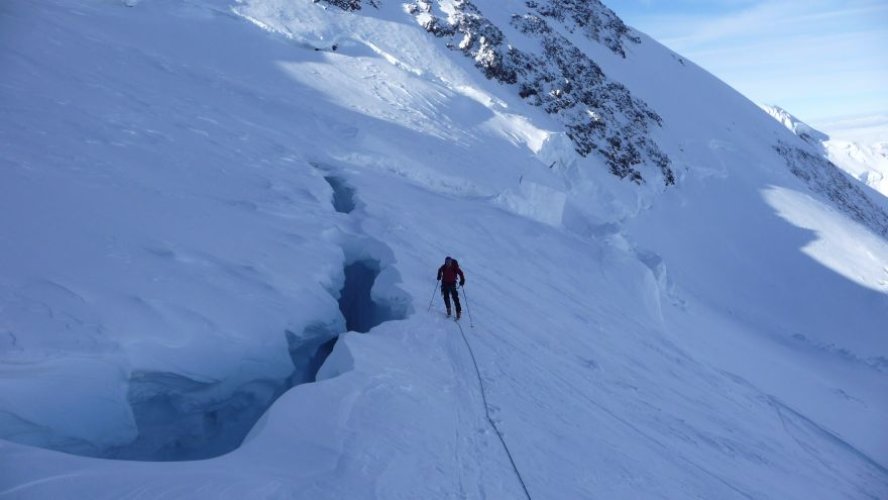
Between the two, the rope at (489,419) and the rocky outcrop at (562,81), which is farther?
the rocky outcrop at (562,81)

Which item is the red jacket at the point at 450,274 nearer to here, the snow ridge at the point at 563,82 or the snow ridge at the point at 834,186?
the snow ridge at the point at 563,82

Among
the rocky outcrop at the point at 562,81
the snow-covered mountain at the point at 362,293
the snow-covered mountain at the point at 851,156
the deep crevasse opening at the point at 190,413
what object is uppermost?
the snow-covered mountain at the point at 851,156

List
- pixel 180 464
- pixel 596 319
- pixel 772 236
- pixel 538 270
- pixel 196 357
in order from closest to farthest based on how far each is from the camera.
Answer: pixel 180 464 < pixel 196 357 < pixel 596 319 < pixel 538 270 < pixel 772 236

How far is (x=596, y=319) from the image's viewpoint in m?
13.3

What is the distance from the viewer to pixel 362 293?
11.2 meters

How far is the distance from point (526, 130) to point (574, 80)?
34.9 feet

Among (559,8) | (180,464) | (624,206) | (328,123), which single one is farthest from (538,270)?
(559,8)

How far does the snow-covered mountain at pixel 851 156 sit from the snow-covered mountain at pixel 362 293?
221 feet

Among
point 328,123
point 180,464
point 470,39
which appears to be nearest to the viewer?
point 180,464

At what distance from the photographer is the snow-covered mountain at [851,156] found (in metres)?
85.2

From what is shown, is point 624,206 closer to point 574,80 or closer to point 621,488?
point 574,80

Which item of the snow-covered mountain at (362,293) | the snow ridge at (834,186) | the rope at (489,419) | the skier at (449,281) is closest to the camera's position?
the snow-covered mountain at (362,293)

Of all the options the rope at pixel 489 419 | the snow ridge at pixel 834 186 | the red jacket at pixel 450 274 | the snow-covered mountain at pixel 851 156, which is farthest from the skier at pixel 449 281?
the snow-covered mountain at pixel 851 156

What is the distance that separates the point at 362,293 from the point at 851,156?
11380cm
